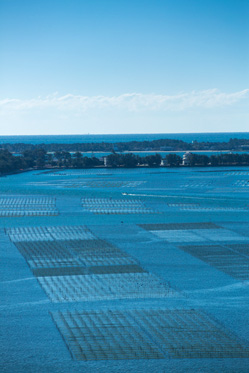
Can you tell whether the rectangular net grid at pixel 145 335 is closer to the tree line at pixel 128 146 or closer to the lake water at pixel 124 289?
the lake water at pixel 124 289

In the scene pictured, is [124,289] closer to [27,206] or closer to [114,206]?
[114,206]

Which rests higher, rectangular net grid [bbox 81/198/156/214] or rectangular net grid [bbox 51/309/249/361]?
rectangular net grid [bbox 81/198/156/214]

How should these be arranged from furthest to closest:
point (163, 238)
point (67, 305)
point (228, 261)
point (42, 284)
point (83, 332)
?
point (163, 238) < point (228, 261) < point (42, 284) < point (67, 305) < point (83, 332)

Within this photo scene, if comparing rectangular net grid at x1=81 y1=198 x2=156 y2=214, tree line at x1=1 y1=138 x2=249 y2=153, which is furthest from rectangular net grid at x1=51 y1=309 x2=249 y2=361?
tree line at x1=1 y1=138 x2=249 y2=153

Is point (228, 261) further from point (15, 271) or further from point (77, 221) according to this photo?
point (77, 221)

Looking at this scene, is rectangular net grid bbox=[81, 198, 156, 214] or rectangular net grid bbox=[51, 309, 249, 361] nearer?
rectangular net grid bbox=[51, 309, 249, 361]

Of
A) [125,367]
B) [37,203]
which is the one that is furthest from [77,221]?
[125,367]

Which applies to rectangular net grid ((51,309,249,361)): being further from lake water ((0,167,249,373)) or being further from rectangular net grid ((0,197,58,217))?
rectangular net grid ((0,197,58,217))

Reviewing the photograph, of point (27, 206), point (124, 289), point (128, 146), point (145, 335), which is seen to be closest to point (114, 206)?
point (27, 206)

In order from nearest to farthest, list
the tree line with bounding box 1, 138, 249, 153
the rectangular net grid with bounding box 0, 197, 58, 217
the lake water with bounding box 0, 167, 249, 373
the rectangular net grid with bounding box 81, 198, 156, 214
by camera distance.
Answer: the lake water with bounding box 0, 167, 249, 373, the rectangular net grid with bounding box 0, 197, 58, 217, the rectangular net grid with bounding box 81, 198, 156, 214, the tree line with bounding box 1, 138, 249, 153
